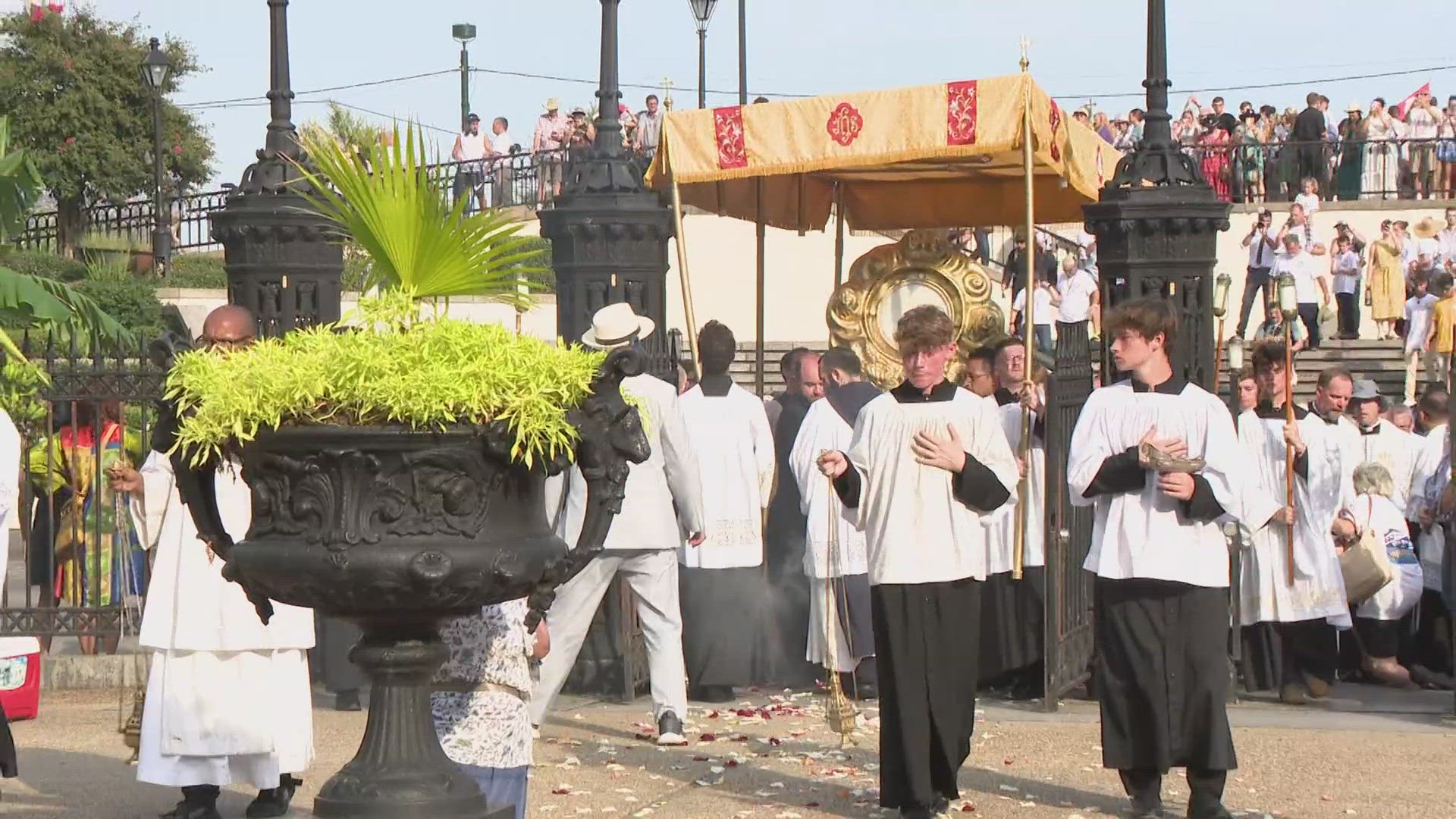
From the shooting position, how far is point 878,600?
7.66 meters

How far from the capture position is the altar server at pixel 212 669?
286 inches

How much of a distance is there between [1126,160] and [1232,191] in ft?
66.8

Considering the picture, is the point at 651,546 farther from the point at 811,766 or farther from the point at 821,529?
the point at 821,529

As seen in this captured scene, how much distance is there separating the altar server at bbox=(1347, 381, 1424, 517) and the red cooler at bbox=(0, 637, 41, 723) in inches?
273

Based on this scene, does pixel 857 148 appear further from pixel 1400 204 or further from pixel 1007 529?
pixel 1400 204

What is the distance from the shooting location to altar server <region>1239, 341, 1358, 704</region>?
35.1 feet

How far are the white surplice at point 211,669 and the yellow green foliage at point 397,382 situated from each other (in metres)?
2.77

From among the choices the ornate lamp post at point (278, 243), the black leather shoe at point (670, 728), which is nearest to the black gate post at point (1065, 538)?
the black leather shoe at point (670, 728)

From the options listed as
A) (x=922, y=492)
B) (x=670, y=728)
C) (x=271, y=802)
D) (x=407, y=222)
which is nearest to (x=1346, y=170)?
(x=670, y=728)

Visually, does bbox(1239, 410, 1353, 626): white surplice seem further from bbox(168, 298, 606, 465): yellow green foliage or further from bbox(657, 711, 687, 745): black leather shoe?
bbox(168, 298, 606, 465): yellow green foliage

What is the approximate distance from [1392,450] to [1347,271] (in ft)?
46.2

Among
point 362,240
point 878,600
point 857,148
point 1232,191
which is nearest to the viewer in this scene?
point 362,240

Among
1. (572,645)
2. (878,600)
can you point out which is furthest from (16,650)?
(878,600)

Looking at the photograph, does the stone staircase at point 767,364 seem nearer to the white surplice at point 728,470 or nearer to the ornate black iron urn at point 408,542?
the white surplice at point 728,470
